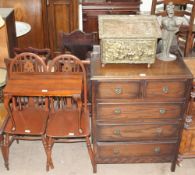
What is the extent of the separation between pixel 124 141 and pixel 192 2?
1956 millimetres

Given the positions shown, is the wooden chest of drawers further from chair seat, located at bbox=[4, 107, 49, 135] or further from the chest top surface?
chair seat, located at bbox=[4, 107, 49, 135]

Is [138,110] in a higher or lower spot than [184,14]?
lower

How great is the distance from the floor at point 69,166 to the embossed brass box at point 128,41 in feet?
3.46

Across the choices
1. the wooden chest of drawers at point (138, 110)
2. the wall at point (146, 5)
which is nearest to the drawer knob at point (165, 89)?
the wooden chest of drawers at point (138, 110)

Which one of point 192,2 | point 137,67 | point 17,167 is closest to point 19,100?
point 17,167

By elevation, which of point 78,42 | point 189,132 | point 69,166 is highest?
point 78,42

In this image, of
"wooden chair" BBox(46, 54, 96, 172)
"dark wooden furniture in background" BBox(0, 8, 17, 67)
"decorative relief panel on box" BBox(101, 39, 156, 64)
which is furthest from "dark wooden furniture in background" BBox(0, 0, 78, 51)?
"decorative relief panel on box" BBox(101, 39, 156, 64)

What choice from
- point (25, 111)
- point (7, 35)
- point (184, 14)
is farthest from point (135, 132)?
point (184, 14)

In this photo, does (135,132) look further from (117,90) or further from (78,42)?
(78,42)

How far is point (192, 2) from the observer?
150 inches

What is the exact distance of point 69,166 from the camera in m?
3.04

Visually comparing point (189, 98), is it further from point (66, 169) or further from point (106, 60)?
point (66, 169)

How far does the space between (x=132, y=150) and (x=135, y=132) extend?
0.64 ft

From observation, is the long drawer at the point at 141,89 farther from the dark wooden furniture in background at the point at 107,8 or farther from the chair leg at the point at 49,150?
the dark wooden furniture in background at the point at 107,8
